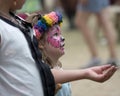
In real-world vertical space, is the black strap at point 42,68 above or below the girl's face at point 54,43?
below

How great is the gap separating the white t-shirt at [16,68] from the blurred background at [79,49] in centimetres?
96

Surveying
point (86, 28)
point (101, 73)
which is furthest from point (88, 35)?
point (101, 73)

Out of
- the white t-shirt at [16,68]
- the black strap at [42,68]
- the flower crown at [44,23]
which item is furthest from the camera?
the flower crown at [44,23]

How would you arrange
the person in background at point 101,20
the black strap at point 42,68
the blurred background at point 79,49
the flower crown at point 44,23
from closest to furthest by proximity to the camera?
the black strap at point 42,68 < the flower crown at point 44,23 < the blurred background at point 79,49 < the person in background at point 101,20

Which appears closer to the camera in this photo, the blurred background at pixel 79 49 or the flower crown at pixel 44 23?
the flower crown at pixel 44 23

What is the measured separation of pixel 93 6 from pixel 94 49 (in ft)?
1.97

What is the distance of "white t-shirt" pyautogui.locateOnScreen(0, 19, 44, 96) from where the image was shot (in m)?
3.07

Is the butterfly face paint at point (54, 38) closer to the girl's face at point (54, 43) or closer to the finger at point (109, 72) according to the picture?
the girl's face at point (54, 43)

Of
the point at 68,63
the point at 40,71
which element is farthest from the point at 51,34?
the point at 68,63

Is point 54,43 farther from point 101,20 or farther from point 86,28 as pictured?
point 101,20

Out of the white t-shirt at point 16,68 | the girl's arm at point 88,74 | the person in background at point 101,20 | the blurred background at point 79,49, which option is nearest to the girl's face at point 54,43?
the girl's arm at point 88,74

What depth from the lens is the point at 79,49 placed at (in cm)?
946

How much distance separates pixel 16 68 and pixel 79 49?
6.38 meters

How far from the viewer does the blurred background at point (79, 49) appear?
6.36m
